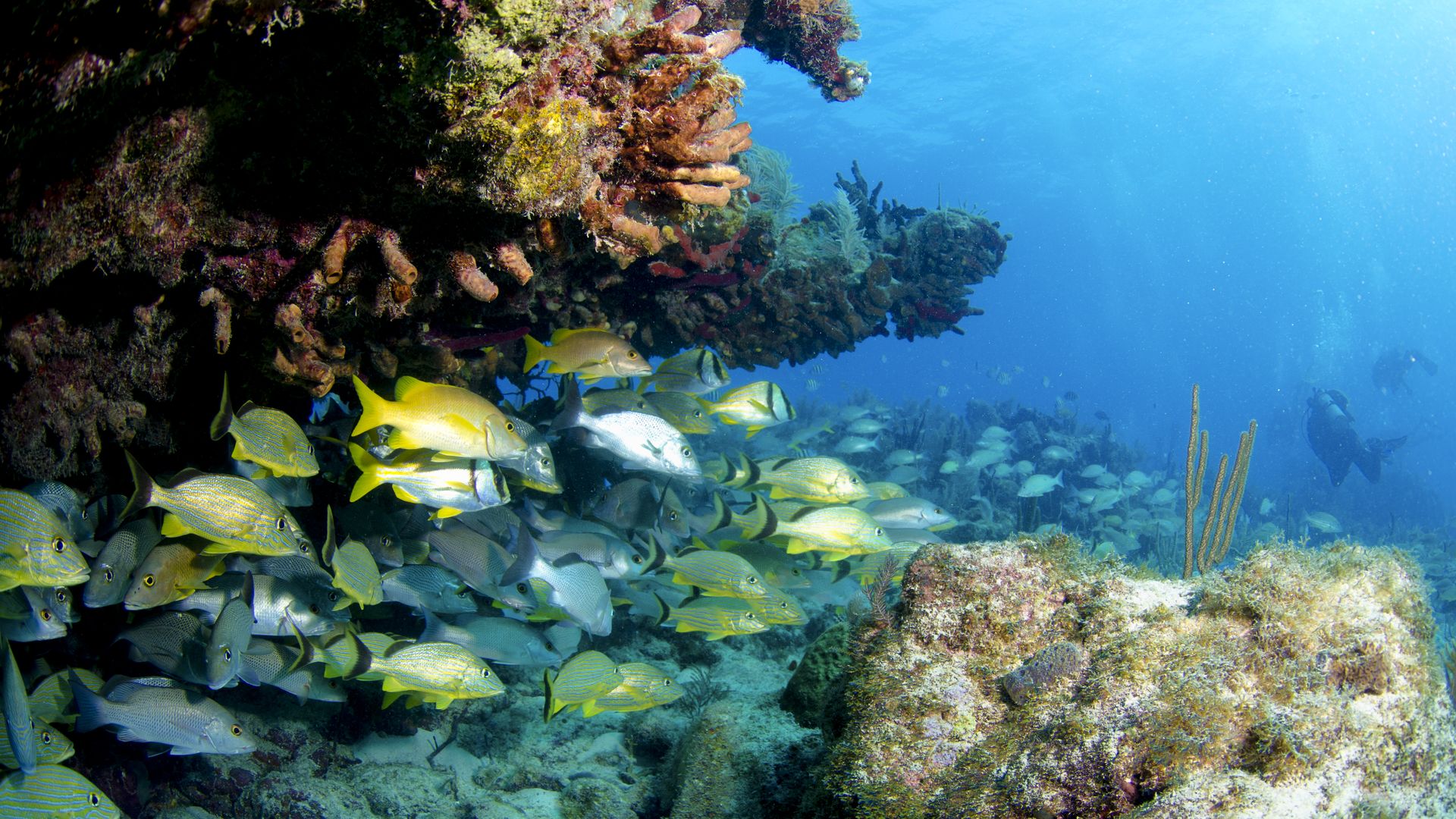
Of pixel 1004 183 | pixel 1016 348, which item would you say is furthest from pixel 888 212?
pixel 1016 348

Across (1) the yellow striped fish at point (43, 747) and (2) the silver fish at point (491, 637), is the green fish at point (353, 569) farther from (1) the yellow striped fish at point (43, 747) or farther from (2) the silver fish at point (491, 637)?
(1) the yellow striped fish at point (43, 747)

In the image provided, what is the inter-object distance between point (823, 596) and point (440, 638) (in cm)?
393

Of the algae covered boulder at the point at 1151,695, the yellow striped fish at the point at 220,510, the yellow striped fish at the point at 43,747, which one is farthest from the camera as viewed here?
the yellow striped fish at the point at 43,747

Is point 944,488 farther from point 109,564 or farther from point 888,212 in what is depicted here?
point 109,564

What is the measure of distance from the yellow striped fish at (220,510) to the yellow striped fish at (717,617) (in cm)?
265

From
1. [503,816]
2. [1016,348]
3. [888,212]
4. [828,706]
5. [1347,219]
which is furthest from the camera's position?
[1016,348]

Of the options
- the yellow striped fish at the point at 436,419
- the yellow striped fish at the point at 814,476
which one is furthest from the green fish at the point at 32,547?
the yellow striped fish at the point at 814,476

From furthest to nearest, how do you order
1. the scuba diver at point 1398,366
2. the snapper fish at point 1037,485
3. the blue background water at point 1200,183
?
the blue background water at point 1200,183
the scuba diver at point 1398,366
the snapper fish at point 1037,485

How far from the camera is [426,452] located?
3139mm

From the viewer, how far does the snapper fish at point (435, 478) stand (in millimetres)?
2973

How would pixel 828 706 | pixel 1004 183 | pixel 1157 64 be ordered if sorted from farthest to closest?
pixel 1004 183 → pixel 1157 64 → pixel 828 706

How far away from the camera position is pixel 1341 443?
21328 mm

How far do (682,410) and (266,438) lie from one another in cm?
278

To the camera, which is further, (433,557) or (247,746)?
(433,557)
